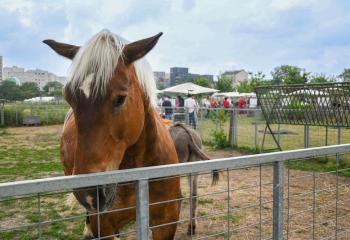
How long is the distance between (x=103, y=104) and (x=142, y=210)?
2.35ft

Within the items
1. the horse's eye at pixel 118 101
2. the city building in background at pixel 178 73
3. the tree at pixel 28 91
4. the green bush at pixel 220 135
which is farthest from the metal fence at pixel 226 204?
the city building in background at pixel 178 73

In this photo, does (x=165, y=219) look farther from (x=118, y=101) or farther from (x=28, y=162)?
(x=28, y=162)

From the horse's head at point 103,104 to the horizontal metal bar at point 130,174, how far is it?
347mm

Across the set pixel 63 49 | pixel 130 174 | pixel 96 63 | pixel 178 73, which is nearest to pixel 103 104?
pixel 96 63

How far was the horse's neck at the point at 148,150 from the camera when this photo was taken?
2.70m

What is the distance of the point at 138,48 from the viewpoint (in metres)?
2.32

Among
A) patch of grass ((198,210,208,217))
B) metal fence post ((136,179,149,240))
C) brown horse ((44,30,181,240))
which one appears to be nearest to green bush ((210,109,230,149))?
patch of grass ((198,210,208,217))

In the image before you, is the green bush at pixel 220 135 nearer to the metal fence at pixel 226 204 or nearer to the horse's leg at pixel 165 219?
the metal fence at pixel 226 204

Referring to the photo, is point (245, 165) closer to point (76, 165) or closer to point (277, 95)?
point (76, 165)

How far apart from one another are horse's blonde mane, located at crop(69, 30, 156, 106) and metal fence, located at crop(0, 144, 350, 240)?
59 centimetres

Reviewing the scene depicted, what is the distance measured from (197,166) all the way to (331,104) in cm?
837

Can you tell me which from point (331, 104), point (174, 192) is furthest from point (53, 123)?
point (174, 192)

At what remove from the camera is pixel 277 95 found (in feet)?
33.1

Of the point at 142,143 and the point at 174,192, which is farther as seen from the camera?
the point at 174,192
